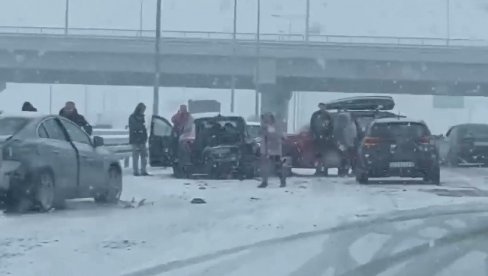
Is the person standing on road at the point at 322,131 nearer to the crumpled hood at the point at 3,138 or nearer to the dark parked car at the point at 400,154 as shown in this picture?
the dark parked car at the point at 400,154

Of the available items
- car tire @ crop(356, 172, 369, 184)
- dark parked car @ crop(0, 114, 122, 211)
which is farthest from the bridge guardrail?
dark parked car @ crop(0, 114, 122, 211)

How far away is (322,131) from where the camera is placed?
95.6ft

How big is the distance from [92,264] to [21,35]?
49247 mm

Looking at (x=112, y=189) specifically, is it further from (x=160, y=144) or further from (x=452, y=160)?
(x=452, y=160)

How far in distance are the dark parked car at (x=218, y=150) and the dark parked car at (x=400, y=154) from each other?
278 centimetres

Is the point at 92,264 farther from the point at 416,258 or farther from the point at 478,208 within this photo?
the point at 478,208

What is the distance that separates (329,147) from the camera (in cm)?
2922

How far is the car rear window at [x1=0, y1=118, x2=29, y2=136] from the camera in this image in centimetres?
1703

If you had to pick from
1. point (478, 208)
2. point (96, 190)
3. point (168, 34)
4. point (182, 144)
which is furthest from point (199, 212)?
point (168, 34)

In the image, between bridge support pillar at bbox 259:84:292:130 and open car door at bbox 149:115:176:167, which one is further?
bridge support pillar at bbox 259:84:292:130

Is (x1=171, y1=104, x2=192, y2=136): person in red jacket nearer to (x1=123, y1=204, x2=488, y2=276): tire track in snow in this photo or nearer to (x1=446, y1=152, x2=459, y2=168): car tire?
(x1=123, y1=204, x2=488, y2=276): tire track in snow

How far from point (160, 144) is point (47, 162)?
12.0 meters

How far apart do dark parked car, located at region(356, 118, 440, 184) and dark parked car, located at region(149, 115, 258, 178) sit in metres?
2.78

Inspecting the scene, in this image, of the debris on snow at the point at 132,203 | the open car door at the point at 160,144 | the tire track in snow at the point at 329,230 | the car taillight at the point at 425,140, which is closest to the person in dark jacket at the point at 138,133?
the open car door at the point at 160,144
